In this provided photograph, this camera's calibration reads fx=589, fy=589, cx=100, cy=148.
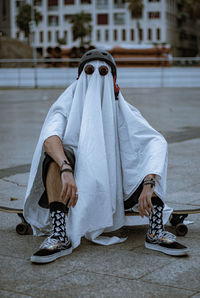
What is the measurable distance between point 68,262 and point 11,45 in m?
35.2

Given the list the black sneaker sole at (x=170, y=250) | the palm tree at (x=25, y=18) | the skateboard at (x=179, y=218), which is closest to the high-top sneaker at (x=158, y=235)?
the black sneaker sole at (x=170, y=250)

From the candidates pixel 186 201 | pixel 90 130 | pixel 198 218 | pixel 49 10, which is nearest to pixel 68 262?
pixel 90 130

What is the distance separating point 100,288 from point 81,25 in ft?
285

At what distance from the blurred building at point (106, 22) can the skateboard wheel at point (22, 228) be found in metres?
84.7

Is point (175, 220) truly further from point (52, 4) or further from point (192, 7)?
point (52, 4)

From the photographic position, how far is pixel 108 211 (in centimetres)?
371

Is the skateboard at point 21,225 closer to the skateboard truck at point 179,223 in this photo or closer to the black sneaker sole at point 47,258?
the black sneaker sole at point 47,258

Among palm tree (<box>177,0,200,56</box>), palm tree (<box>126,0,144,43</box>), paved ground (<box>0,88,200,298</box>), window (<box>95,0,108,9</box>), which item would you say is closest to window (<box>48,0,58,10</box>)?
window (<box>95,0,108,9</box>)

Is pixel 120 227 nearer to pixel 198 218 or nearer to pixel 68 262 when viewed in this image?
pixel 68 262

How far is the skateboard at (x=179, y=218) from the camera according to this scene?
4043mm

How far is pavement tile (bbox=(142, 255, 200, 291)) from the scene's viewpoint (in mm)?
3064

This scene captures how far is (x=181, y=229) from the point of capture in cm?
405

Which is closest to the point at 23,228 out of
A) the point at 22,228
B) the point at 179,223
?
the point at 22,228

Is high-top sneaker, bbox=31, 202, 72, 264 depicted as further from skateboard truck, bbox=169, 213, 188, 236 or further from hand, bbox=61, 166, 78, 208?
skateboard truck, bbox=169, 213, 188, 236
